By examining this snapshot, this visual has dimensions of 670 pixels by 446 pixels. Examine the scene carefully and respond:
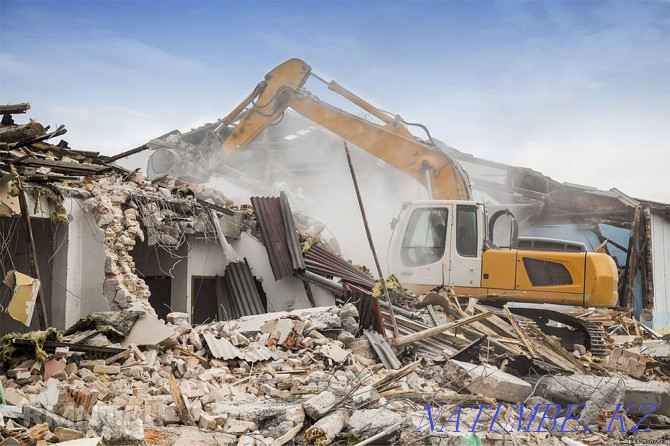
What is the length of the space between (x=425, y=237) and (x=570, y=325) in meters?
2.76

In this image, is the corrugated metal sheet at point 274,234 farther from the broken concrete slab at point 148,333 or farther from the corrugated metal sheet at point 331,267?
the broken concrete slab at point 148,333

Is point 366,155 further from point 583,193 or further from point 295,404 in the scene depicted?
point 295,404

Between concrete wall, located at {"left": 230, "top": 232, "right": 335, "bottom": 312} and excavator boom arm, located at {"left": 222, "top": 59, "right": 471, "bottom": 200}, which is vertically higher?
excavator boom arm, located at {"left": 222, "top": 59, "right": 471, "bottom": 200}

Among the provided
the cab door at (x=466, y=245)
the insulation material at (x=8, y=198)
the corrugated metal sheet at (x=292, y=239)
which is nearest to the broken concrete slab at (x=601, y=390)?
the cab door at (x=466, y=245)

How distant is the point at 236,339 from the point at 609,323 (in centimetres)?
707

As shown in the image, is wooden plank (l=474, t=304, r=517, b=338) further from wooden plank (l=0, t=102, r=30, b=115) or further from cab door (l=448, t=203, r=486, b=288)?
wooden plank (l=0, t=102, r=30, b=115)

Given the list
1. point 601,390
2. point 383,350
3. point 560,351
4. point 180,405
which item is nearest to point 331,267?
point 383,350

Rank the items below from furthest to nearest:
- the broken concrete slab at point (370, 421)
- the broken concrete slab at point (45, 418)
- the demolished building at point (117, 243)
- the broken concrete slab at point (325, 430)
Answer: the demolished building at point (117, 243) < the broken concrete slab at point (370, 421) < the broken concrete slab at point (325, 430) < the broken concrete slab at point (45, 418)

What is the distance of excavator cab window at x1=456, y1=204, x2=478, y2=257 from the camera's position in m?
11.6

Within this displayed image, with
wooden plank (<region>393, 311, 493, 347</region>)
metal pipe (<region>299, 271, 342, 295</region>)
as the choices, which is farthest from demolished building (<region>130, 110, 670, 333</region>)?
wooden plank (<region>393, 311, 493, 347</region>)

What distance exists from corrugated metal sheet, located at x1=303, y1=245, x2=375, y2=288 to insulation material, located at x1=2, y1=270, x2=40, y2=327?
224 inches

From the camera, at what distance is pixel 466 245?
11625 millimetres

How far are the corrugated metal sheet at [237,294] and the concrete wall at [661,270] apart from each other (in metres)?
10.7

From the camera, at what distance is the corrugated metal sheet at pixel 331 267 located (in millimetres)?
13438
